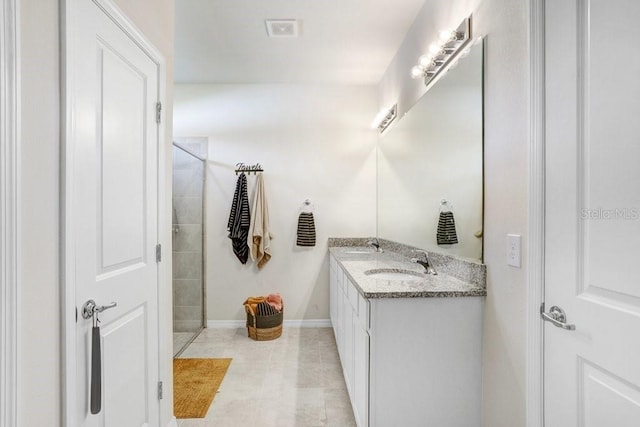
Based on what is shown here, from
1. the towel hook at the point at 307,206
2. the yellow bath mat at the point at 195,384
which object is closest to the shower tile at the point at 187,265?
the yellow bath mat at the point at 195,384

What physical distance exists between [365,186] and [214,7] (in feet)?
7.19

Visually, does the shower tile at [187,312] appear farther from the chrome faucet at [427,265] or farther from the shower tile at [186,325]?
the chrome faucet at [427,265]

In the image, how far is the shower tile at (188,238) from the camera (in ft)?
11.5

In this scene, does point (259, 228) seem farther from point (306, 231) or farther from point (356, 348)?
point (356, 348)

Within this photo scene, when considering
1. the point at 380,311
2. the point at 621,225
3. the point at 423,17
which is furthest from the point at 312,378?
the point at 423,17

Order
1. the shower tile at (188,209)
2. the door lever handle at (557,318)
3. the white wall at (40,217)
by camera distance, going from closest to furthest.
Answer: the white wall at (40,217) → the door lever handle at (557,318) → the shower tile at (188,209)

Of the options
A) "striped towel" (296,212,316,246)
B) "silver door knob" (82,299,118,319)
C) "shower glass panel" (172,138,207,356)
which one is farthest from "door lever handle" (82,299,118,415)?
"striped towel" (296,212,316,246)

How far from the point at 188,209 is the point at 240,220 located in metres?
0.55

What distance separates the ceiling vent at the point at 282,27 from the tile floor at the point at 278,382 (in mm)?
2644

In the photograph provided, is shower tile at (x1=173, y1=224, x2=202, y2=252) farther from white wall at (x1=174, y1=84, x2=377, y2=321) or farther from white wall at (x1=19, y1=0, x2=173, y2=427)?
white wall at (x1=19, y1=0, x2=173, y2=427)

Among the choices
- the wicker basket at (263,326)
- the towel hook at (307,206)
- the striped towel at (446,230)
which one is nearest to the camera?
the striped towel at (446,230)

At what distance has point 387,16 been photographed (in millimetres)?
2535

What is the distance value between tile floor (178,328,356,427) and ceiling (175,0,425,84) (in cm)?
265

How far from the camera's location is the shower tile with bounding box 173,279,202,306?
11.5 feet
